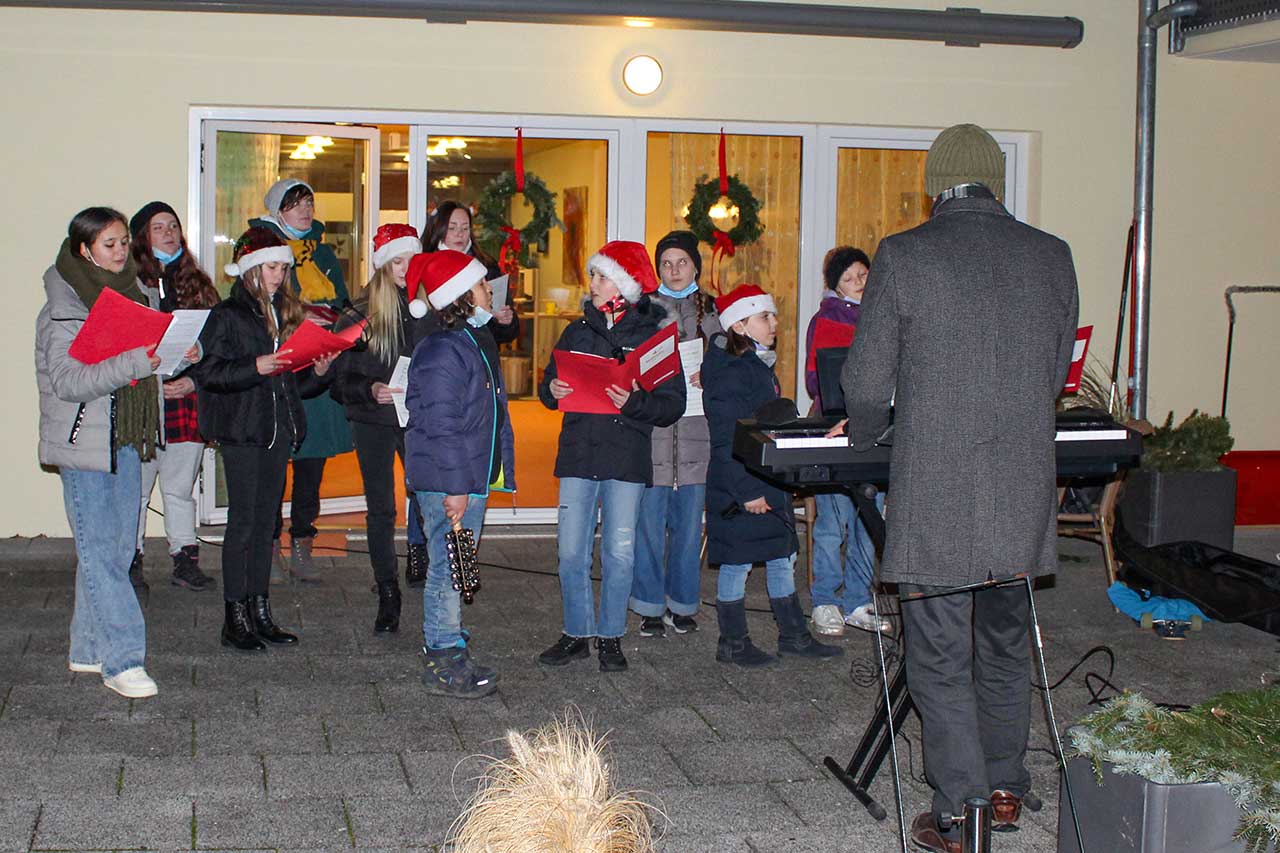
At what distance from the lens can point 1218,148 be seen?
33.1 feet

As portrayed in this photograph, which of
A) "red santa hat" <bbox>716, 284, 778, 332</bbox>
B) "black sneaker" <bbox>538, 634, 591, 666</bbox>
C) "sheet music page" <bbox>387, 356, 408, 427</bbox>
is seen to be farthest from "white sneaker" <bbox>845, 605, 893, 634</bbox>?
"sheet music page" <bbox>387, 356, 408, 427</bbox>

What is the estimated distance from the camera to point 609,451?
592 cm

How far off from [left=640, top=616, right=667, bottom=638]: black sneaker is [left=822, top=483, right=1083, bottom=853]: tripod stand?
1826mm

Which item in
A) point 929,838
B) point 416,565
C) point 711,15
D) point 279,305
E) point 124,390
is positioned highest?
point 711,15

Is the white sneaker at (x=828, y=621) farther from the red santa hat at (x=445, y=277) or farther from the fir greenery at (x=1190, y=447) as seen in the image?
the red santa hat at (x=445, y=277)

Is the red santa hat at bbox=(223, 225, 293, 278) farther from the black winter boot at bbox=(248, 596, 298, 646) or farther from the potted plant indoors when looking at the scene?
the potted plant indoors

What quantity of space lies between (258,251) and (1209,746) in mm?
4280

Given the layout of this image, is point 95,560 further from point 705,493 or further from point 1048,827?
point 1048,827

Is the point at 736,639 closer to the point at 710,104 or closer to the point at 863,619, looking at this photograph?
the point at 863,619

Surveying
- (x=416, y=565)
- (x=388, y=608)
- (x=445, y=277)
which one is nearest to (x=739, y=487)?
(x=445, y=277)

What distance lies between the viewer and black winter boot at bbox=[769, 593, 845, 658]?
6.42 m

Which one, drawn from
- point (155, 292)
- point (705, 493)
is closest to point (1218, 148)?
point (705, 493)

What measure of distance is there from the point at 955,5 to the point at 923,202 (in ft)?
4.41

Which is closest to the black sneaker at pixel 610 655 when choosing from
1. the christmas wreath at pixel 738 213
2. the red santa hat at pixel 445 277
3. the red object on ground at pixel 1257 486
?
the red santa hat at pixel 445 277
